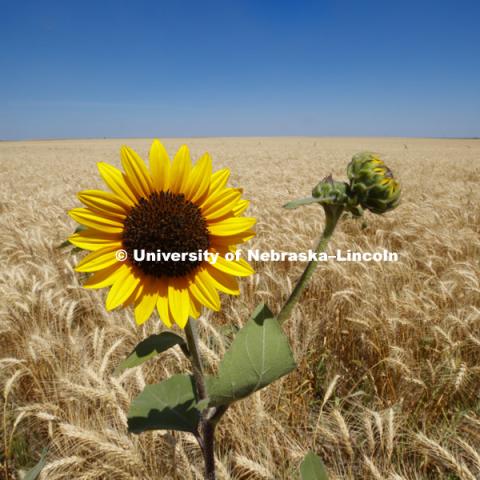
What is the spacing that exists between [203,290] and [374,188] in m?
0.60

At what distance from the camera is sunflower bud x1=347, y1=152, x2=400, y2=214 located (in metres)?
1.10

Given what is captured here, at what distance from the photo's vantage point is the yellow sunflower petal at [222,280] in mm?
1012

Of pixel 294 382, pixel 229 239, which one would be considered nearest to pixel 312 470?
pixel 229 239

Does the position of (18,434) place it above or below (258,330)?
below

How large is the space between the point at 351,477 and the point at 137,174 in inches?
63.6

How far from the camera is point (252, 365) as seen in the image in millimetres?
812

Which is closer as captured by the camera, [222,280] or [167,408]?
[222,280]

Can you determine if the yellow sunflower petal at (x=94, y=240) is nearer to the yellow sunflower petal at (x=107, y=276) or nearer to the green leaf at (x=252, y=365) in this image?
the yellow sunflower petal at (x=107, y=276)

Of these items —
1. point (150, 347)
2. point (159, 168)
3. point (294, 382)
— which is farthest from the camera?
point (294, 382)

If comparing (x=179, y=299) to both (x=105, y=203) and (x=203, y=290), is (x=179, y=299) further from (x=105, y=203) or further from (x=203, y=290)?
(x=105, y=203)

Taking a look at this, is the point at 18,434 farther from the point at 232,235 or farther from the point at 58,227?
the point at 58,227

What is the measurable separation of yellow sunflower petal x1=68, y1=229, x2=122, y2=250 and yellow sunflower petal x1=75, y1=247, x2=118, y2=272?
0.05 ft

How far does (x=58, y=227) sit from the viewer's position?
507cm

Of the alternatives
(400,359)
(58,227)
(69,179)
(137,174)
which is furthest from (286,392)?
(69,179)
